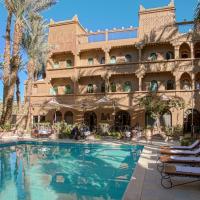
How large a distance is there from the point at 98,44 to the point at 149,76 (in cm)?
638

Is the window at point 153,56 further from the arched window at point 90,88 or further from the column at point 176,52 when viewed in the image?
the arched window at point 90,88

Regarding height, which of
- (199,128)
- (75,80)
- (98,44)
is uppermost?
(98,44)

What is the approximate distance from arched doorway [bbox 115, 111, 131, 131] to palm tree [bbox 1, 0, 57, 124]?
10.3m

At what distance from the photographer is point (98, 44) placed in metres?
27.4

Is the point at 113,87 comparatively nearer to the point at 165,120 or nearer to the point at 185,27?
the point at 165,120

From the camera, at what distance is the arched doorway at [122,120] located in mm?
25880

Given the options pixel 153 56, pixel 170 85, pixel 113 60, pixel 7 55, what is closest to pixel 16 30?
pixel 7 55

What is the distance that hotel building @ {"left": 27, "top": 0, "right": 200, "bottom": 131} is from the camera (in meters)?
23.8

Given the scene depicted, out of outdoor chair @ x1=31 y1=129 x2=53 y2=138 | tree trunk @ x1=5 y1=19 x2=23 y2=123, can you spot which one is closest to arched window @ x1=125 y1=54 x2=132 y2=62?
tree trunk @ x1=5 y1=19 x2=23 y2=123

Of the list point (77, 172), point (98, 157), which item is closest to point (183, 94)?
point (98, 157)

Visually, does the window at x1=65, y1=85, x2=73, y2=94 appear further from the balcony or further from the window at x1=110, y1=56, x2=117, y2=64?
the window at x1=110, y1=56, x2=117, y2=64

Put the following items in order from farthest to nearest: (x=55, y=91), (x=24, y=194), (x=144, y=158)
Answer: (x=55, y=91) → (x=144, y=158) → (x=24, y=194)

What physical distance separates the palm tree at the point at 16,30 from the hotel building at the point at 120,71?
3.74m

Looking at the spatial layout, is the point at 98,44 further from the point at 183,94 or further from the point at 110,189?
the point at 110,189
